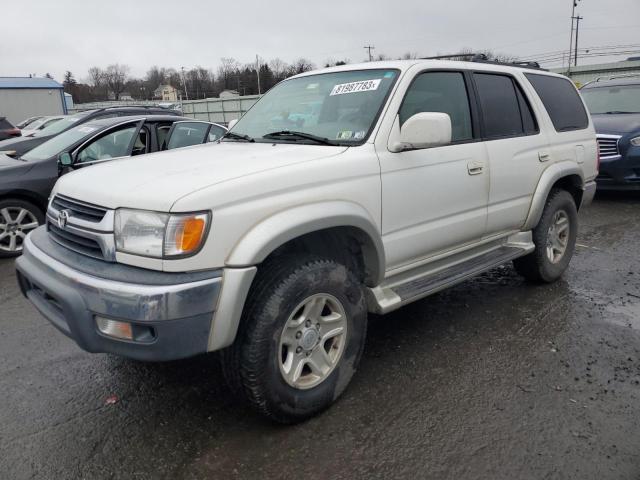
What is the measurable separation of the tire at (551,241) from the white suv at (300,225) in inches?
9.7

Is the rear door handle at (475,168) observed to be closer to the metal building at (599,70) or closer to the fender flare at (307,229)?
the fender flare at (307,229)

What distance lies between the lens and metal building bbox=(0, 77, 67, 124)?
109ft

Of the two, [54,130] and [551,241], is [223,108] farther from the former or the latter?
[551,241]

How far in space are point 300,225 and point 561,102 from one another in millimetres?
3415

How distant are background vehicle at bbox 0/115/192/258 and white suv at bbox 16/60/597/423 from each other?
313 centimetres

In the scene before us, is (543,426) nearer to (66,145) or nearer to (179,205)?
(179,205)

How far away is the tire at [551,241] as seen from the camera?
4.42 m

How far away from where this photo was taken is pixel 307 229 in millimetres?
2510

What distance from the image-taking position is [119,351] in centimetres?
224

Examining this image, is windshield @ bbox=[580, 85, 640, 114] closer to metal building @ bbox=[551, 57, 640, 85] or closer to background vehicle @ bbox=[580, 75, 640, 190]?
background vehicle @ bbox=[580, 75, 640, 190]

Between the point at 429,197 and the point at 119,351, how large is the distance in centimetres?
202

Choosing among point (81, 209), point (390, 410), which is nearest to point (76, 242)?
point (81, 209)

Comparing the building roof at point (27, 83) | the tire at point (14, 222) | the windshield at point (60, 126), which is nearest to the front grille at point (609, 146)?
the tire at point (14, 222)

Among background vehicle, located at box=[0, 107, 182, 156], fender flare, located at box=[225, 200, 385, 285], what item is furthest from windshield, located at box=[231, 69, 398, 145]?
background vehicle, located at box=[0, 107, 182, 156]
